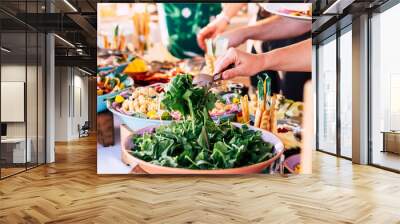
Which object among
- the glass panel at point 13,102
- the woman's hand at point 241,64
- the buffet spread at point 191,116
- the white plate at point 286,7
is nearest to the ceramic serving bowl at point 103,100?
the buffet spread at point 191,116

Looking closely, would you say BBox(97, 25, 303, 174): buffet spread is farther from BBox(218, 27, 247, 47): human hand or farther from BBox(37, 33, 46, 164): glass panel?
BBox(37, 33, 46, 164): glass panel

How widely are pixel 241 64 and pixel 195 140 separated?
4.48 ft

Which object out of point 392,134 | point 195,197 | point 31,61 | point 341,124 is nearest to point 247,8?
point 195,197

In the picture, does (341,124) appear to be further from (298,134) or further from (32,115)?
(32,115)

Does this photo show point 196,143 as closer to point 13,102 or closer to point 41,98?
point 13,102

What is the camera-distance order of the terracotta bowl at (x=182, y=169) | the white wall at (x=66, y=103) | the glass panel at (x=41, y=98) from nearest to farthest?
the terracotta bowl at (x=182, y=169) < the glass panel at (x=41, y=98) < the white wall at (x=66, y=103)

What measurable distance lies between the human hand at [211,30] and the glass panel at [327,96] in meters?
4.76

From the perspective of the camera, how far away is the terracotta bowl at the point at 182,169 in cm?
572

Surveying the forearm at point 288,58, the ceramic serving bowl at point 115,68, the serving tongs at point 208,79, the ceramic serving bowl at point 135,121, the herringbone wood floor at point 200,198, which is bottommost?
the herringbone wood floor at point 200,198

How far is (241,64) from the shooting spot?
5.88 meters

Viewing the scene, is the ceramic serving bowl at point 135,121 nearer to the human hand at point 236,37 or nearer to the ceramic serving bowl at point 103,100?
the ceramic serving bowl at point 103,100

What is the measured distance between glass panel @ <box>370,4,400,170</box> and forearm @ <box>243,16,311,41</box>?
2.10m

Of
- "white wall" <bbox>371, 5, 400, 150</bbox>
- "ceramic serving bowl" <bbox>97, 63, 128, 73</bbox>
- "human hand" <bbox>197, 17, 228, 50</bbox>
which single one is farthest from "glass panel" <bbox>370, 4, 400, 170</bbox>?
"ceramic serving bowl" <bbox>97, 63, 128, 73</bbox>

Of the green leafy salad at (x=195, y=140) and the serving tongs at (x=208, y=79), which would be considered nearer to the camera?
the green leafy salad at (x=195, y=140)
